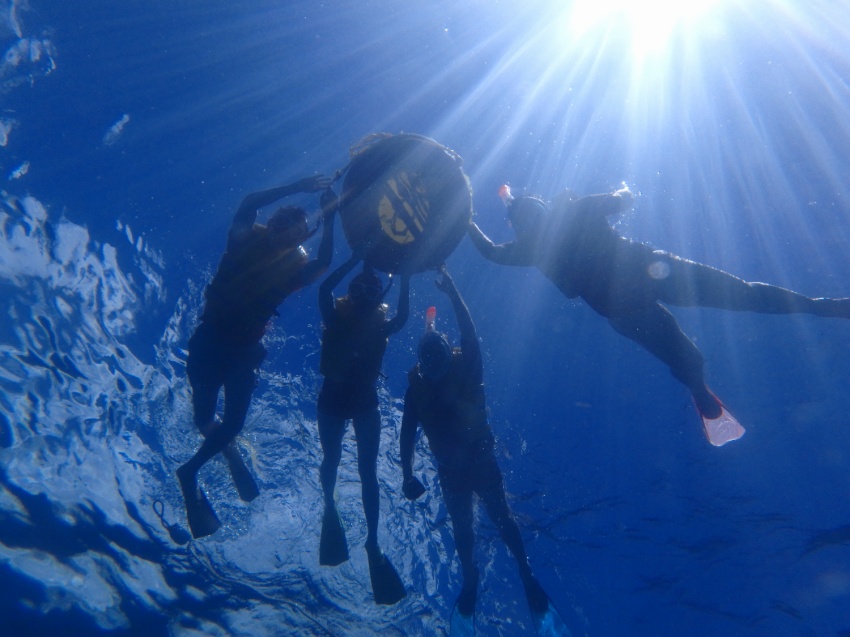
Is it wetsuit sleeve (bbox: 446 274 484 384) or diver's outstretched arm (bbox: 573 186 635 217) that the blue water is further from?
wetsuit sleeve (bbox: 446 274 484 384)

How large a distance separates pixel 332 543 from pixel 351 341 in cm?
275

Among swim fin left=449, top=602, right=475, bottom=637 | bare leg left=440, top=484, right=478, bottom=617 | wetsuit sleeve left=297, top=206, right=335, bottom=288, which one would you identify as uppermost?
wetsuit sleeve left=297, top=206, right=335, bottom=288

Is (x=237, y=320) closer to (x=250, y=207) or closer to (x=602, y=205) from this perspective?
(x=250, y=207)

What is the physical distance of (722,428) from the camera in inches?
258

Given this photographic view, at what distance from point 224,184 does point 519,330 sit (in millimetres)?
6375

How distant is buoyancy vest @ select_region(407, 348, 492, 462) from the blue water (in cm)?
292

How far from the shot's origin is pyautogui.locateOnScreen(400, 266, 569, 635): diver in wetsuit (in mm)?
7070

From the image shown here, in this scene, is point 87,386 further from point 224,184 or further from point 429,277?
point 429,277

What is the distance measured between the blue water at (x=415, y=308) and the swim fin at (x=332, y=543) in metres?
4.31

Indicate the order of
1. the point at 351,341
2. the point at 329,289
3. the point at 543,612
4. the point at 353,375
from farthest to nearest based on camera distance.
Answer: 1. the point at 543,612
2. the point at 353,375
3. the point at 351,341
4. the point at 329,289

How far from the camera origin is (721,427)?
6.57 meters

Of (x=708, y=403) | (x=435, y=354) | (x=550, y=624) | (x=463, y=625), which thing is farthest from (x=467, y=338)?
(x=463, y=625)

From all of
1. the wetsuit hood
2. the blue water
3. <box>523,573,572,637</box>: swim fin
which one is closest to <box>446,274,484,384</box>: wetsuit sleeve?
the wetsuit hood

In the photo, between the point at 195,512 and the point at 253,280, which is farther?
the point at 195,512
